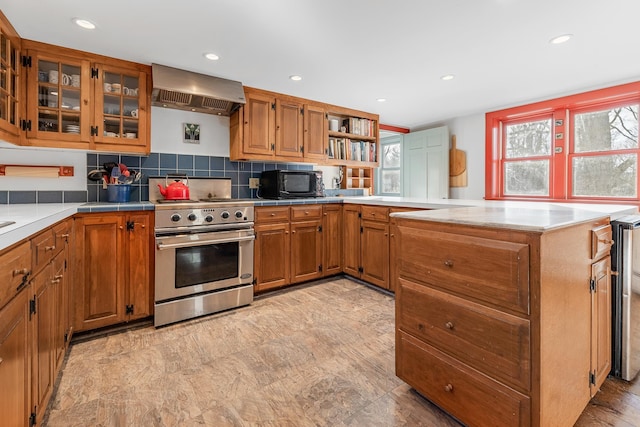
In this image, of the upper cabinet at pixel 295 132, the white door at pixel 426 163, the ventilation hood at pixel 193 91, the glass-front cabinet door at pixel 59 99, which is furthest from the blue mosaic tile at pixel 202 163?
the white door at pixel 426 163

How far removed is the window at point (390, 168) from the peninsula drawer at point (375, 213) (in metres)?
2.63

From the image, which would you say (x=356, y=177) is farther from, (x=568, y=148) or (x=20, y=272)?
(x=20, y=272)

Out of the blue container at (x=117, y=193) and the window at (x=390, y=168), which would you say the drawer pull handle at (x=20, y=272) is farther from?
the window at (x=390, y=168)

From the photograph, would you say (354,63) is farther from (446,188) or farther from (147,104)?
(446,188)

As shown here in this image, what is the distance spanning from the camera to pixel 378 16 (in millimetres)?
2027

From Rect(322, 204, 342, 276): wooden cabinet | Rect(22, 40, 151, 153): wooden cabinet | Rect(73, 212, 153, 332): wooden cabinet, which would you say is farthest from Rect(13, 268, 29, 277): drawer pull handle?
Rect(322, 204, 342, 276): wooden cabinet

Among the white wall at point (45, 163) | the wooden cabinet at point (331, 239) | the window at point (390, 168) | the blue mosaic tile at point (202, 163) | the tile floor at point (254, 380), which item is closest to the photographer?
the tile floor at point (254, 380)

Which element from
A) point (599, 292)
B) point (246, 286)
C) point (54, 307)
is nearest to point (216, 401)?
point (54, 307)

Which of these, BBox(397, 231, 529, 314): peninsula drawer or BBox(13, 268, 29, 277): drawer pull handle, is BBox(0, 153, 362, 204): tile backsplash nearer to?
BBox(13, 268, 29, 277): drawer pull handle

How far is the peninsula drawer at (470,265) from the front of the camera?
1.13 metres

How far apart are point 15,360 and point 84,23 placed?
82.2 inches

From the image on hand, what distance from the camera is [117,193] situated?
2654 mm

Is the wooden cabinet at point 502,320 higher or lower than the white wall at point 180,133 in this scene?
lower

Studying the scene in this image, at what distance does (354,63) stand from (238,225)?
180cm
